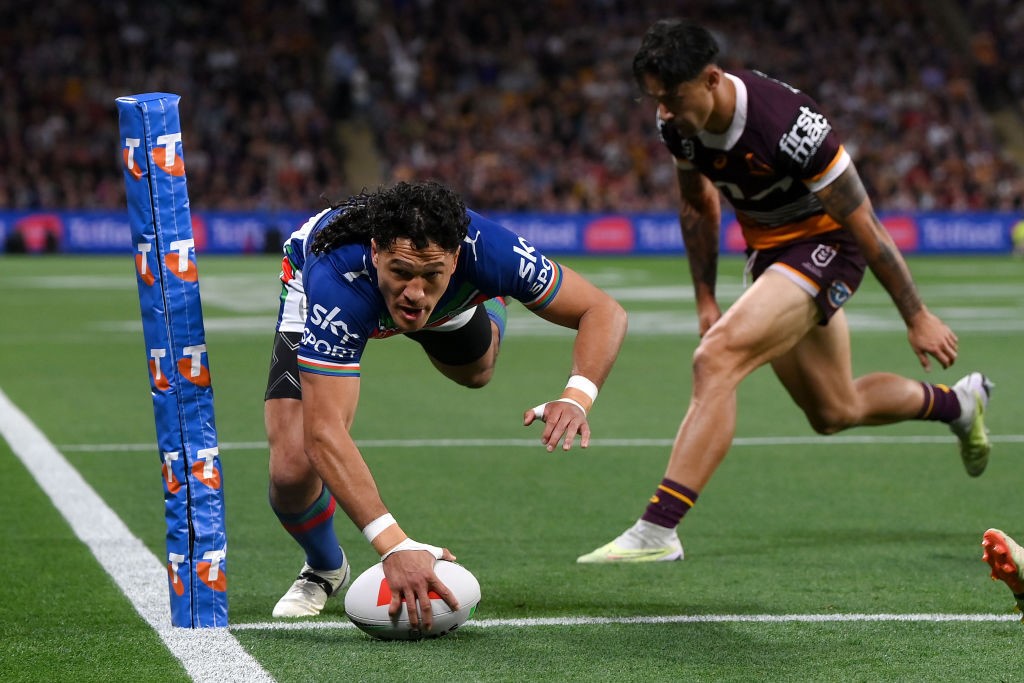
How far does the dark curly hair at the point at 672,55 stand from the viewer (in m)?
5.86

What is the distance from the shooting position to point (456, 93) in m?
36.6

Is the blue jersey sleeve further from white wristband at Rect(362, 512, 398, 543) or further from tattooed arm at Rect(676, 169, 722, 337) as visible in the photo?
tattooed arm at Rect(676, 169, 722, 337)

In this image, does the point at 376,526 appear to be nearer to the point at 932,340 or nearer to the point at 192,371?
the point at 192,371

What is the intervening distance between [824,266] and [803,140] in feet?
1.97

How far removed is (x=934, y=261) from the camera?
31219mm

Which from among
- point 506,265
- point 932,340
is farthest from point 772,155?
point 506,265

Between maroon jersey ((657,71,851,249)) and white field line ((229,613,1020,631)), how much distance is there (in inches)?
76.4

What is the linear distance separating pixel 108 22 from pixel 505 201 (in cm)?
1063

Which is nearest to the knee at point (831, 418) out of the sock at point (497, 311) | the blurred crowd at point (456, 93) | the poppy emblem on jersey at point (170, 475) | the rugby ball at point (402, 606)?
the sock at point (497, 311)

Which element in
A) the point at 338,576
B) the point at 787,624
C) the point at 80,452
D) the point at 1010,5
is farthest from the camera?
the point at 1010,5

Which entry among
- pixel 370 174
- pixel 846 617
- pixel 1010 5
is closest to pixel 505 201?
pixel 370 174

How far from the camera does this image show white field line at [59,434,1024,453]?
29.1 ft

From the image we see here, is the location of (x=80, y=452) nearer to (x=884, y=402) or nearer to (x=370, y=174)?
(x=884, y=402)

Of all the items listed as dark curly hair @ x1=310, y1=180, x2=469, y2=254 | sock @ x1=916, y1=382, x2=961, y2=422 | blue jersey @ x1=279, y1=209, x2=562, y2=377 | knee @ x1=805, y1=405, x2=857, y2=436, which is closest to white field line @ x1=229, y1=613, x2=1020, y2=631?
blue jersey @ x1=279, y1=209, x2=562, y2=377
